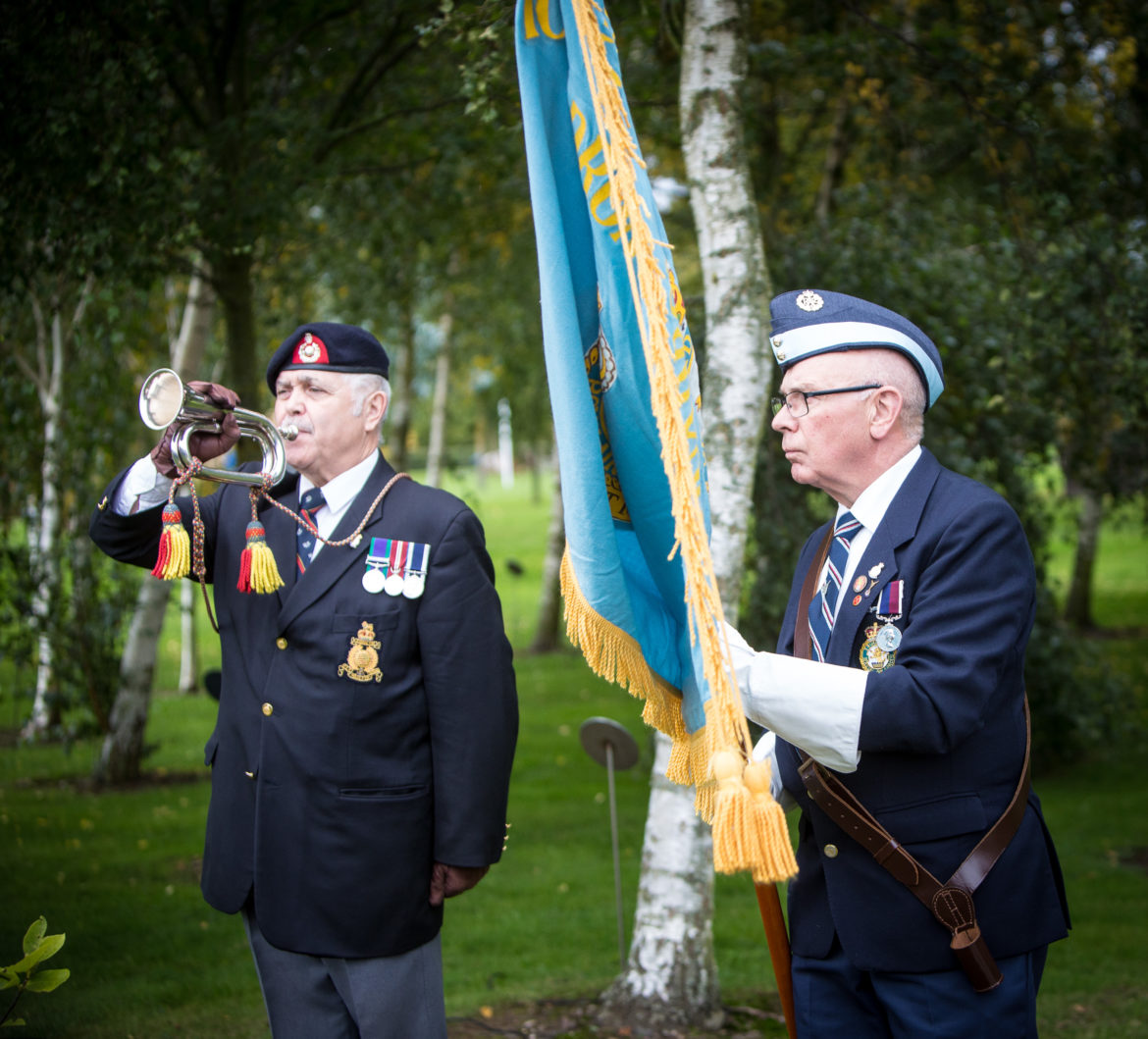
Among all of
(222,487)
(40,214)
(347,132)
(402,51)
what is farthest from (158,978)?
(402,51)

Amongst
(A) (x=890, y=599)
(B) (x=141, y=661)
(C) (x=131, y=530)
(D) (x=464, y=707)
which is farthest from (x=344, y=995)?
(B) (x=141, y=661)

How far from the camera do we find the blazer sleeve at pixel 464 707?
272 cm

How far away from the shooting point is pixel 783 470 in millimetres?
6789

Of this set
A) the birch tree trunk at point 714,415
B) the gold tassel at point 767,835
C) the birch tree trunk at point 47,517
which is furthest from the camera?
the birch tree trunk at point 47,517

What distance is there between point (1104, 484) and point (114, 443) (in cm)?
852

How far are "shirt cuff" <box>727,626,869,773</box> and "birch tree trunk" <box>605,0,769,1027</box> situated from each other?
2293 millimetres

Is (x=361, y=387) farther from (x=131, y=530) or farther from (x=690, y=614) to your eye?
(x=690, y=614)

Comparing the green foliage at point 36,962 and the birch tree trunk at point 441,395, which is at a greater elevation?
the birch tree trunk at point 441,395

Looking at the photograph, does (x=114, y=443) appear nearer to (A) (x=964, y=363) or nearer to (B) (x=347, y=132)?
(B) (x=347, y=132)

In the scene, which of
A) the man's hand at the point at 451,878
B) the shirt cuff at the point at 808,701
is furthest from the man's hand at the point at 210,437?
the shirt cuff at the point at 808,701

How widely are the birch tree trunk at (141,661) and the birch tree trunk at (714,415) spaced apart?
4805 mm

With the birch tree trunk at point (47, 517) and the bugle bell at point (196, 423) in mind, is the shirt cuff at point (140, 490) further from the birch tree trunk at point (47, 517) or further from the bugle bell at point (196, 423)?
the birch tree trunk at point (47, 517)

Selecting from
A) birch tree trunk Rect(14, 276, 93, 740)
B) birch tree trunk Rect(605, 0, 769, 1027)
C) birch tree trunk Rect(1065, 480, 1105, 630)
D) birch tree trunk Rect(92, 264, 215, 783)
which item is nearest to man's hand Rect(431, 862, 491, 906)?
birch tree trunk Rect(605, 0, 769, 1027)

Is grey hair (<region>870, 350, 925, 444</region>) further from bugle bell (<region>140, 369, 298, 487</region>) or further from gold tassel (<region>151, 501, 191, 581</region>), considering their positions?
gold tassel (<region>151, 501, 191, 581</region>)
